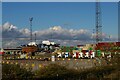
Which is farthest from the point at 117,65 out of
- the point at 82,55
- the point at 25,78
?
the point at 82,55

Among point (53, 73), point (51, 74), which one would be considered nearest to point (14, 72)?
point (51, 74)

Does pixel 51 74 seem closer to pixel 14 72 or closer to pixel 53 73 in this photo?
pixel 53 73

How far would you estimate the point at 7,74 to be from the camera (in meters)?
16.3

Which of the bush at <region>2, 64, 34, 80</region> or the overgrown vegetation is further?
the overgrown vegetation

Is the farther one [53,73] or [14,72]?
[53,73]

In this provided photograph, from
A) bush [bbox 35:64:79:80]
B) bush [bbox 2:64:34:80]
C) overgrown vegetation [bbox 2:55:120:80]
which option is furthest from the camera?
bush [bbox 35:64:79:80]

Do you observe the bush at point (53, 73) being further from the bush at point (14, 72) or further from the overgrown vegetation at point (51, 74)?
the bush at point (14, 72)

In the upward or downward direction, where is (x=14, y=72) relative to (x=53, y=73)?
upward

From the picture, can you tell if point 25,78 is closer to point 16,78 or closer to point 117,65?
point 16,78

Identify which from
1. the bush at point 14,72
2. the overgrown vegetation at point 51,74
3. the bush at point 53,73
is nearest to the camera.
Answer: the bush at point 14,72

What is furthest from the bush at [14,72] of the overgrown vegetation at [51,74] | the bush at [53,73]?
the bush at [53,73]

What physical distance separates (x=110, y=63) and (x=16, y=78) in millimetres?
9980

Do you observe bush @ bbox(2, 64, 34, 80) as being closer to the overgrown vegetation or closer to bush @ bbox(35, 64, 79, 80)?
the overgrown vegetation

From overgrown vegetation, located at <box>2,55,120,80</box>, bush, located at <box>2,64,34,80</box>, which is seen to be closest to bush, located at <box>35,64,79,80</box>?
overgrown vegetation, located at <box>2,55,120,80</box>
